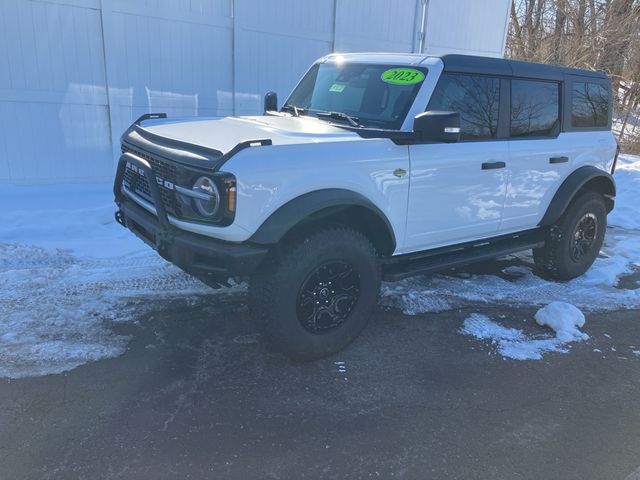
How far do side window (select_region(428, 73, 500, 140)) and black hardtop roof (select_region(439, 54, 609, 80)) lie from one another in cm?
6

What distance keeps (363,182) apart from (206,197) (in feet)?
3.39

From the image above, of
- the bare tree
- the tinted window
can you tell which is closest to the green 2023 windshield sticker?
the tinted window

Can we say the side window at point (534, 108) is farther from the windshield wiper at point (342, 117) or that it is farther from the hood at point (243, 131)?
the hood at point (243, 131)

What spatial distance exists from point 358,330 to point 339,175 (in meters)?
1.13

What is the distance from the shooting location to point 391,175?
359 centimetres

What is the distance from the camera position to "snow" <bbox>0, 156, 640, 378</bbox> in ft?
11.9

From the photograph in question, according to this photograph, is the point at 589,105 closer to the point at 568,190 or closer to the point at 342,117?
the point at 568,190

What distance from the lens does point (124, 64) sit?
7.47 meters

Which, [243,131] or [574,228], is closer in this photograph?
[243,131]

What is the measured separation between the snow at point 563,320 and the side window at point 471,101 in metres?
1.51

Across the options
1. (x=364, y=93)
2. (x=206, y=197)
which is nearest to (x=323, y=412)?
(x=206, y=197)

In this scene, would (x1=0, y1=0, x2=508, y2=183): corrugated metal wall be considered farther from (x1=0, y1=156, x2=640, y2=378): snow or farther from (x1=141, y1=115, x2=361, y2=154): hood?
(x1=141, y1=115, x2=361, y2=154): hood

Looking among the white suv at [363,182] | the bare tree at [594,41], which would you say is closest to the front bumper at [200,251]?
the white suv at [363,182]

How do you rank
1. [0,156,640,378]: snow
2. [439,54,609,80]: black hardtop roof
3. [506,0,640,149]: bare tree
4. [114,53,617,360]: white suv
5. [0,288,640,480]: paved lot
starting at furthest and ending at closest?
[506,0,640,149]: bare tree → [439,54,609,80]: black hardtop roof → [0,156,640,378]: snow → [114,53,617,360]: white suv → [0,288,640,480]: paved lot
